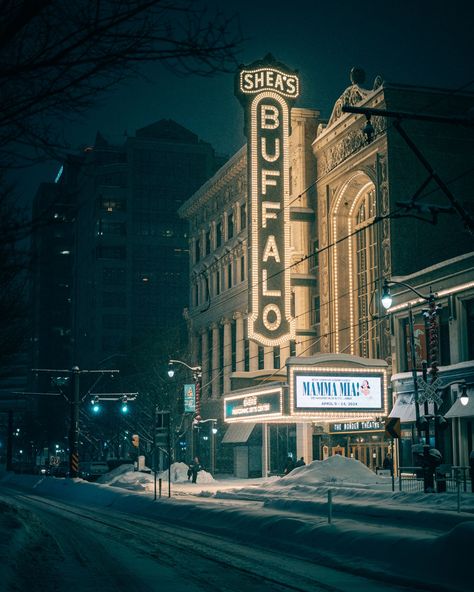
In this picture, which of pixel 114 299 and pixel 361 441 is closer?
pixel 361 441

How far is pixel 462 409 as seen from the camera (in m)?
40.4

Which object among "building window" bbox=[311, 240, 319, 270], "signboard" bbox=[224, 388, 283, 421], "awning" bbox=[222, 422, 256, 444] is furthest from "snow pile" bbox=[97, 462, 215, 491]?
"building window" bbox=[311, 240, 319, 270]

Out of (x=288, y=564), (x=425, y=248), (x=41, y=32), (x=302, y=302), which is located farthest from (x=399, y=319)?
(x=41, y=32)

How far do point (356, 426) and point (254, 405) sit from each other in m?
6.70

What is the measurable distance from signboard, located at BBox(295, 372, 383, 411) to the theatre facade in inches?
2.3

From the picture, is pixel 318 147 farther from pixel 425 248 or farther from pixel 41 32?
pixel 41 32

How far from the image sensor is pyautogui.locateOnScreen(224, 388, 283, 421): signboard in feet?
157

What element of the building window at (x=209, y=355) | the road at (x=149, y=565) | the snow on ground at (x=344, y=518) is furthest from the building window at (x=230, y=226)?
the road at (x=149, y=565)

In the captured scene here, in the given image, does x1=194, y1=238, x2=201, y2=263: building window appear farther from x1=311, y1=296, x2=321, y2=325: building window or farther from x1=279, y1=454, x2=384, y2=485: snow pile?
x1=279, y1=454, x2=384, y2=485: snow pile

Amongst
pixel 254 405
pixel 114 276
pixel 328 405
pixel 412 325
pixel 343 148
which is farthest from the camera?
pixel 114 276

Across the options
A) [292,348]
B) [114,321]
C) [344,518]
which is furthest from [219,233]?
[114,321]

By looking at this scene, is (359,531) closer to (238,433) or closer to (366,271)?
(366,271)

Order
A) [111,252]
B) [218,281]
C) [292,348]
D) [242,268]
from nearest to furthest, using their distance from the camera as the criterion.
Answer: [292,348], [242,268], [218,281], [111,252]

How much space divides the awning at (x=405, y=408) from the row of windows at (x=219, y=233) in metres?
25.7
